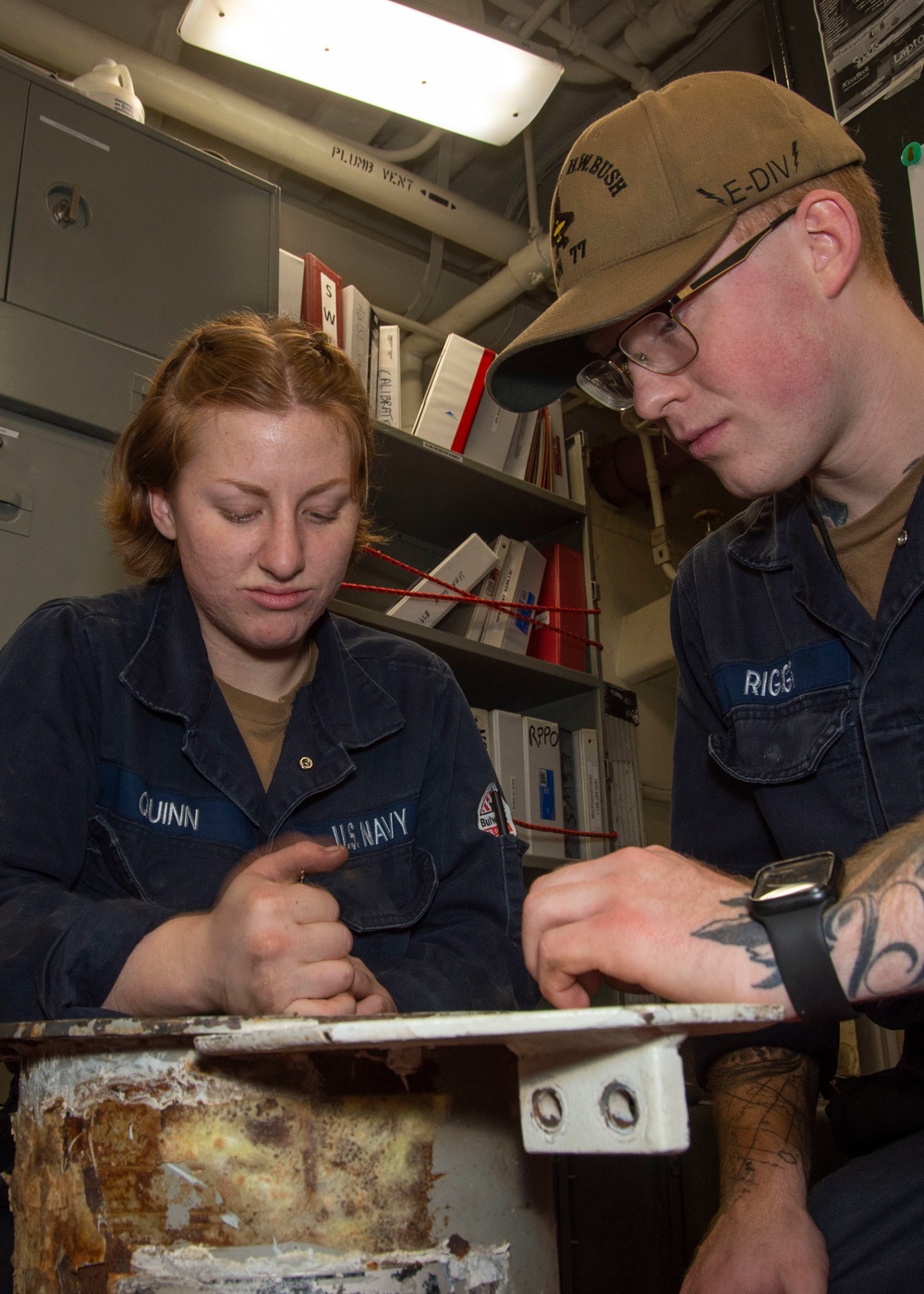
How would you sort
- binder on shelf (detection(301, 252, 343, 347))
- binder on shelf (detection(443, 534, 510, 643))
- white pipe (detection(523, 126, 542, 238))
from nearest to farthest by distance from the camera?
binder on shelf (detection(301, 252, 343, 347)) → binder on shelf (detection(443, 534, 510, 643)) → white pipe (detection(523, 126, 542, 238))

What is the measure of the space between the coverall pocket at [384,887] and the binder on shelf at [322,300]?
5.08 ft

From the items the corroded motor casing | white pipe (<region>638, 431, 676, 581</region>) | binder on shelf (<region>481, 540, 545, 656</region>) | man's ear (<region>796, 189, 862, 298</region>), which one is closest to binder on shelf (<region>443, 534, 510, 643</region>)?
binder on shelf (<region>481, 540, 545, 656</region>)

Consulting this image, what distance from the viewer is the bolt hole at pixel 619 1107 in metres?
0.45

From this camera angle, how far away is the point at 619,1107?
0.46m

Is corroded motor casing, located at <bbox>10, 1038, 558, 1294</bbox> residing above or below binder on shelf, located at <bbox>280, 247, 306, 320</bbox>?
below

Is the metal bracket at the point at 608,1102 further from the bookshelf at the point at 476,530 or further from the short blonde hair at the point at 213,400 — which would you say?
the bookshelf at the point at 476,530

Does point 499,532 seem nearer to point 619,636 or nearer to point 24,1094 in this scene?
point 619,636

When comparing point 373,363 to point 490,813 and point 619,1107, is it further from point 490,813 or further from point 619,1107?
point 619,1107

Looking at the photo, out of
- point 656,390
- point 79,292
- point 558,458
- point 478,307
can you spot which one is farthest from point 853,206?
point 478,307

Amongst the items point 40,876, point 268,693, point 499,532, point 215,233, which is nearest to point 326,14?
point 215,233

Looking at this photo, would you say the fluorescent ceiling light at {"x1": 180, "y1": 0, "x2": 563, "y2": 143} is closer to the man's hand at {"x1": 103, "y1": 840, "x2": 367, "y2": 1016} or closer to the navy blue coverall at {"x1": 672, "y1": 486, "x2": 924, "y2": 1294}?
the navy blue coverall at {"x1": 672, "y1": 486, "x2": 924, "y2": 1294}

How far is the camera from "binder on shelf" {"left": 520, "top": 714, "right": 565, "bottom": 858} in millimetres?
2424

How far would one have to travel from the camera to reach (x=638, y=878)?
2.07 ft

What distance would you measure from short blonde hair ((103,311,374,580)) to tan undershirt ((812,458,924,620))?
57cm
